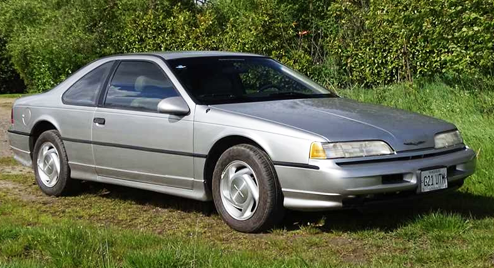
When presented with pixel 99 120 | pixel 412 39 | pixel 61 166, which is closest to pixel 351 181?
pixel 99 120

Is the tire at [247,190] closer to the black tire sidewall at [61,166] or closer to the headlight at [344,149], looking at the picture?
the headlight at [344,149]

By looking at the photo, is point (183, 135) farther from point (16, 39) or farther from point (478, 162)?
point (16, 39)

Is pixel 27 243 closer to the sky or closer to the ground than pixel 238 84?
closer to the ground

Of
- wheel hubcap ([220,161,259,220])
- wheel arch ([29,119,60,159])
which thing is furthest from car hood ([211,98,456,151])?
wheel arch ([29,119,60,159])

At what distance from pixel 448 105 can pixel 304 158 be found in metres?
5.34

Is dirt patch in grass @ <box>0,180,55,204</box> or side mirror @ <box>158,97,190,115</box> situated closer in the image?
side mirror @ <box>158,97,190,115</box>

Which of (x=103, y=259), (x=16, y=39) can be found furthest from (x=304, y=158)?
(x=16, y=39)

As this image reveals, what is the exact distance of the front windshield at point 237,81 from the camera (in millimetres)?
6613

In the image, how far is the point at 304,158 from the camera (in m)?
5.58

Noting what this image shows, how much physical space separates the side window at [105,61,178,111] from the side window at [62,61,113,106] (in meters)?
0.20

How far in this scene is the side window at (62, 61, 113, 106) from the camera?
7432 mm

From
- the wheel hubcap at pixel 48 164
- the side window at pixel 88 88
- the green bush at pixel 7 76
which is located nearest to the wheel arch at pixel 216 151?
the side window at pixel 88 88

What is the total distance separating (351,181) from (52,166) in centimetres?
354

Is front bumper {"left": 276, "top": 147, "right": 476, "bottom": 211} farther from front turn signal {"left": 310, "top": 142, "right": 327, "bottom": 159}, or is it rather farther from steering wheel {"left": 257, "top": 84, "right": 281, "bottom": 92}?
steering wheel {"left": 257, "top": 84, "right": 281, "bottom": 92}
